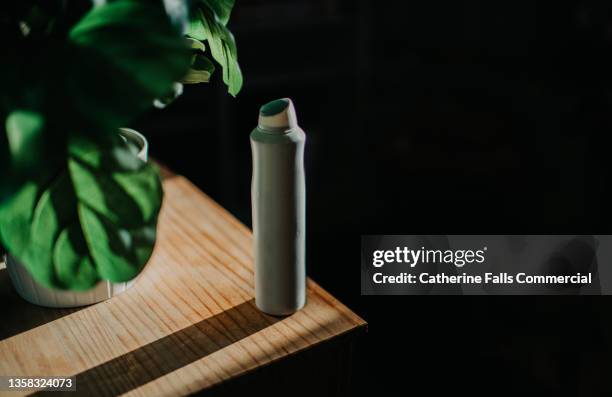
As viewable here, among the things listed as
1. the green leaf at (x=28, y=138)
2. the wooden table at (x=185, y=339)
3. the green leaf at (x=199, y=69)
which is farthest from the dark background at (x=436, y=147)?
the green leaf at (x=28, y=138)

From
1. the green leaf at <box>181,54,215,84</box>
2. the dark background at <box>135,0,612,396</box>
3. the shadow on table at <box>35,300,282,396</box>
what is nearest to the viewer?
the shadow on table at <box>35,300,282,396</box>

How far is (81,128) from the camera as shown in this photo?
0.58 metres

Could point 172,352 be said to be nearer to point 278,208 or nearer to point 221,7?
point 278,208

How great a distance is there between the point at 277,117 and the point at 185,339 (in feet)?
0.94

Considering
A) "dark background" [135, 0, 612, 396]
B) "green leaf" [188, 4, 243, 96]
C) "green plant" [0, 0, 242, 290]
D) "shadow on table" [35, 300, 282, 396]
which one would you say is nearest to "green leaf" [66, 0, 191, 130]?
"green plant" [0, 0, 242, 290]

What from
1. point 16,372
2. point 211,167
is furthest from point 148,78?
point 211,167

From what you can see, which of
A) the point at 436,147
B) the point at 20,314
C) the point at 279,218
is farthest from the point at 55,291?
the point at 436,147

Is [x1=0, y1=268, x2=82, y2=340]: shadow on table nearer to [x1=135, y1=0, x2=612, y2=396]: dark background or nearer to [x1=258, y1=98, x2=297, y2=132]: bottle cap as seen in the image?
[x1=258, y1=98, x2=297, y2=132]: bottle cap

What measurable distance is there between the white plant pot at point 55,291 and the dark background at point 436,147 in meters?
1.00

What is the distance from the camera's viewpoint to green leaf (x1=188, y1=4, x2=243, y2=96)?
2.63 ft

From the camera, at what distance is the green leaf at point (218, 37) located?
2.63ft

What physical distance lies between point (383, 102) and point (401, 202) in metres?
1.14

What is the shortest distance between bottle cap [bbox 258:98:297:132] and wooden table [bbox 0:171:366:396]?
0.80 feet

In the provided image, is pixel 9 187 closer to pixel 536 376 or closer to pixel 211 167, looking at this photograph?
pixel 536 376
